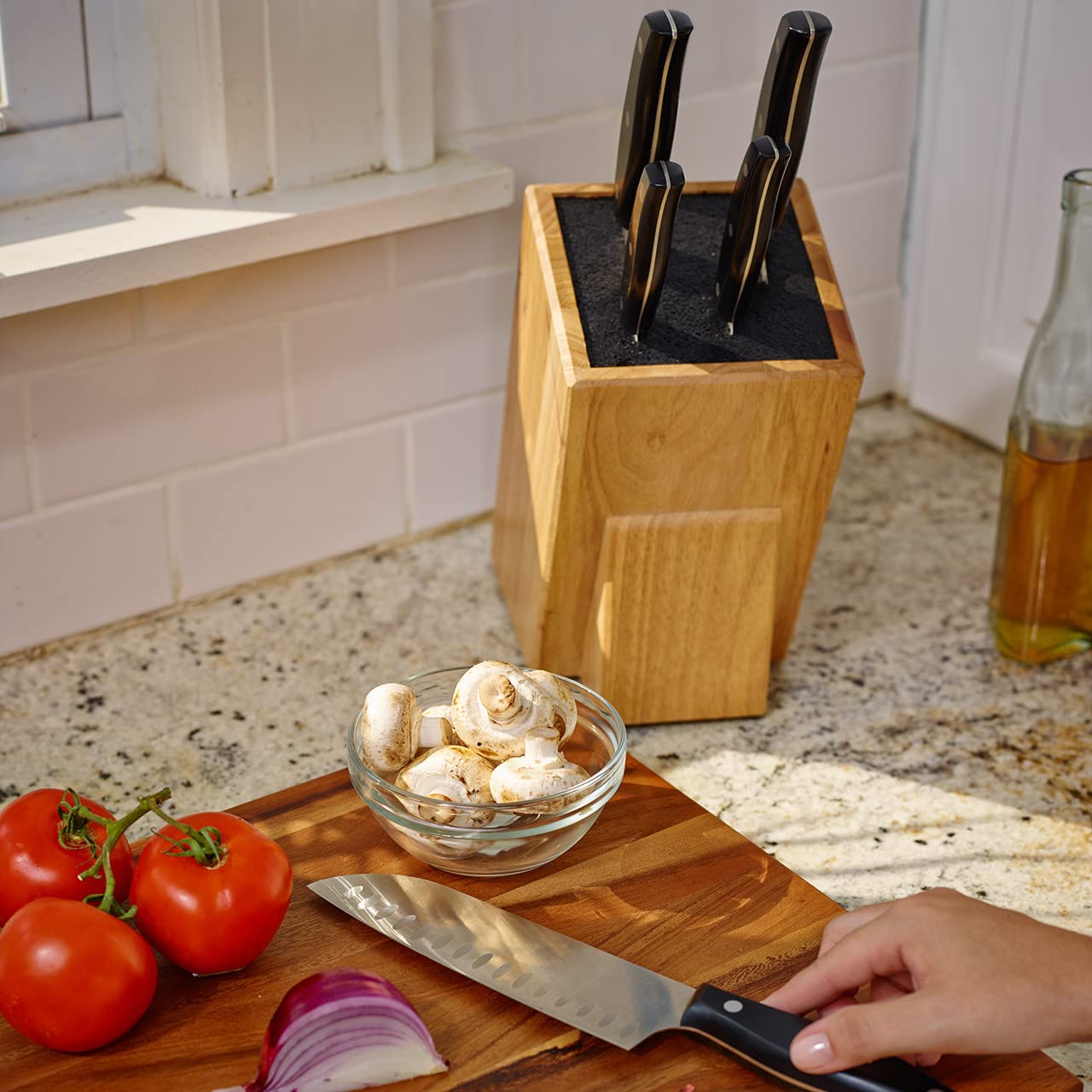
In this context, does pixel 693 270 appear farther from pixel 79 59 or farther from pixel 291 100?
pixel 79 59

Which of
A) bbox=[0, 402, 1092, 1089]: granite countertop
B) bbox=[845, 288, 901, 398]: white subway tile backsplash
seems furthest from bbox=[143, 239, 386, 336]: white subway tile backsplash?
bbox=[845, 288, 901, 398]: white subway tile backsplash

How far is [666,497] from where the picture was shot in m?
0.93

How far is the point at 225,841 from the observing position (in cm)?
68

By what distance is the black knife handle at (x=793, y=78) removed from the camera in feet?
2.87

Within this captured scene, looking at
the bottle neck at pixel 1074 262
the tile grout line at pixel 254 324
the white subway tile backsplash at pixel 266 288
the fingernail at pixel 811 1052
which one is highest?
the bottle neck at pixel 1074 262

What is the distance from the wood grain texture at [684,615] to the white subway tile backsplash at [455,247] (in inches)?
13.3

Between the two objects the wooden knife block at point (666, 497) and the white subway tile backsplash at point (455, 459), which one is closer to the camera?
the wooden knife block at point (666, 497)

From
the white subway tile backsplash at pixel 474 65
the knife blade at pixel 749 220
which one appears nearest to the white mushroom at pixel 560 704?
the knife blade at pixel 749 220

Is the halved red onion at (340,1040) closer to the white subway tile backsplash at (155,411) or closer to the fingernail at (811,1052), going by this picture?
the fingernail at (811,1052)

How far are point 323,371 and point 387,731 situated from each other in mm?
462

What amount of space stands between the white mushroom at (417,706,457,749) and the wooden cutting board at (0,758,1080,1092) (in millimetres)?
62

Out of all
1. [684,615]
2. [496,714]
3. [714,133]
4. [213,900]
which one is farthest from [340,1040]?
[714,133]

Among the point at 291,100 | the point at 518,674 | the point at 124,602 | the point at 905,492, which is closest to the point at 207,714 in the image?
the point at 124,602

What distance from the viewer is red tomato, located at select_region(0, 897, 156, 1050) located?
620 millimetres
